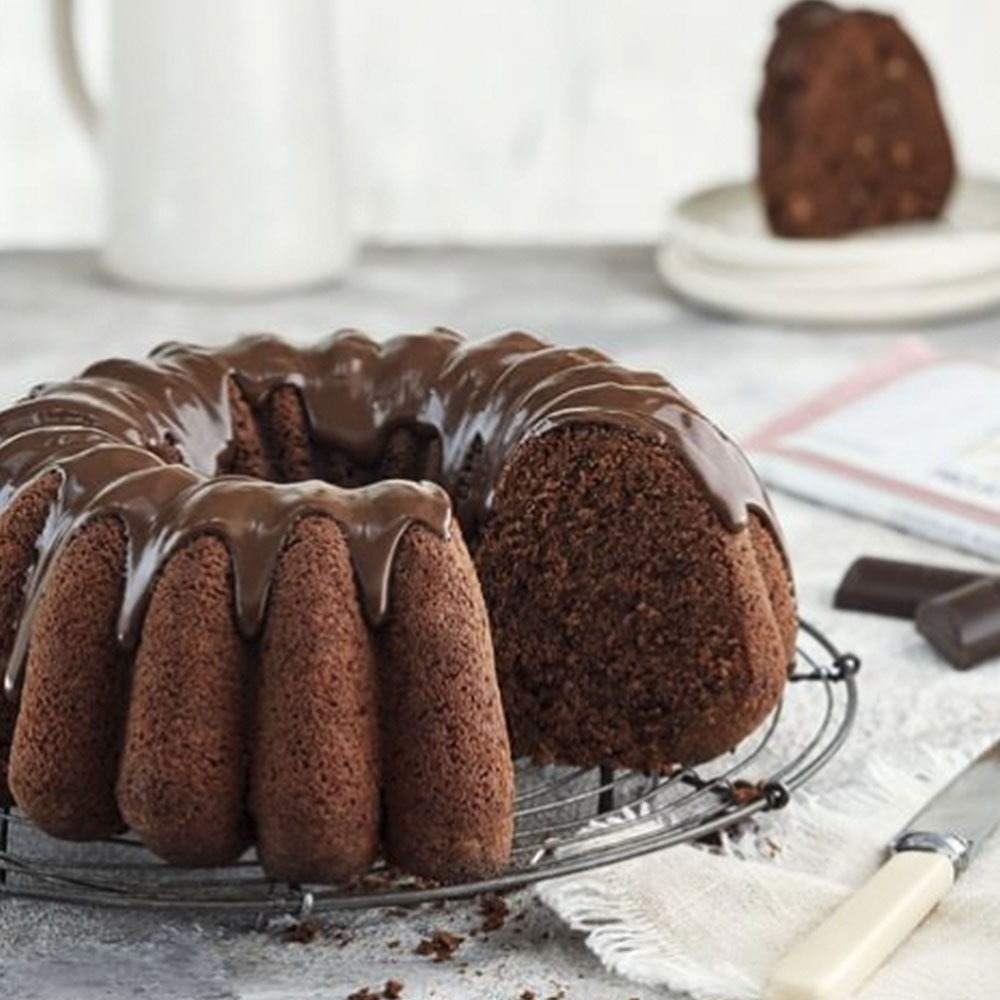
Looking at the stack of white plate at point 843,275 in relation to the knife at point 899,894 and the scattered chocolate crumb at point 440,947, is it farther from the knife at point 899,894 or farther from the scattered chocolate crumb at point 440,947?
the scattered chocolate crumb at point 440,947

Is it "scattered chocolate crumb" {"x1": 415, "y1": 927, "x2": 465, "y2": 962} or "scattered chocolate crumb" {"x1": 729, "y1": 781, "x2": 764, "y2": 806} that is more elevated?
"scattered chocolate crumb" {"x1": 729, "y1": 781, "x2": 764, "y2": 806}

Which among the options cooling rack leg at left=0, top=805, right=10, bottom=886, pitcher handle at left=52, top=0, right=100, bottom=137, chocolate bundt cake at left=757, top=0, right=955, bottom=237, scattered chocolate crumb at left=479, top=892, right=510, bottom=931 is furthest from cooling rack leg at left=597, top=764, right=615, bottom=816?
pitcher handle at left=52, top=0, right=100, bottom=137

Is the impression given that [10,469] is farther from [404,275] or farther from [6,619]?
[404,275]

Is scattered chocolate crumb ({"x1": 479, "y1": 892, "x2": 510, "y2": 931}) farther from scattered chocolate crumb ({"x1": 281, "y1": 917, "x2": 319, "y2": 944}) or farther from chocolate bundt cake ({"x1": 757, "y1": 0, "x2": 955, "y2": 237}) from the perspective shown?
chocolate bundt cake ({"x1": 757, "y1": 0, "x2": 955, "y2": 237})

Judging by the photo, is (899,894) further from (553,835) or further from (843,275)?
(843,275)

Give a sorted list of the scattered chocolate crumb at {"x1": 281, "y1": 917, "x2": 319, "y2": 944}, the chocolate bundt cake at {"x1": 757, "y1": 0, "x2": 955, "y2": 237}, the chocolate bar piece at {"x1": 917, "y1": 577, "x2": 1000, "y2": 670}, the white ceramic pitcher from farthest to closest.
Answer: the chocolate bundt cake at {"x1": 757, "y1": 0, "x2": 955, "y2": 237}
the white ceramic pitcher
the chocolate bar piece at {"x1": 917, "y1": 577, "x2": 1000, "y2": 670}
the scattered chocolate crumb at {"x1": 281, "y1": 917, "x2": 319, "y2": 944}

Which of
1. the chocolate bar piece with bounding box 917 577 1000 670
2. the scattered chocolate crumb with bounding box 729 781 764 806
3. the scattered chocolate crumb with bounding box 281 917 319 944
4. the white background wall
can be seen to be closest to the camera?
the scattered chocolate crumb with bounding box 281 917 319 944

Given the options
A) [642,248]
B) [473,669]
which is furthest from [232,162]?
[473,669]
